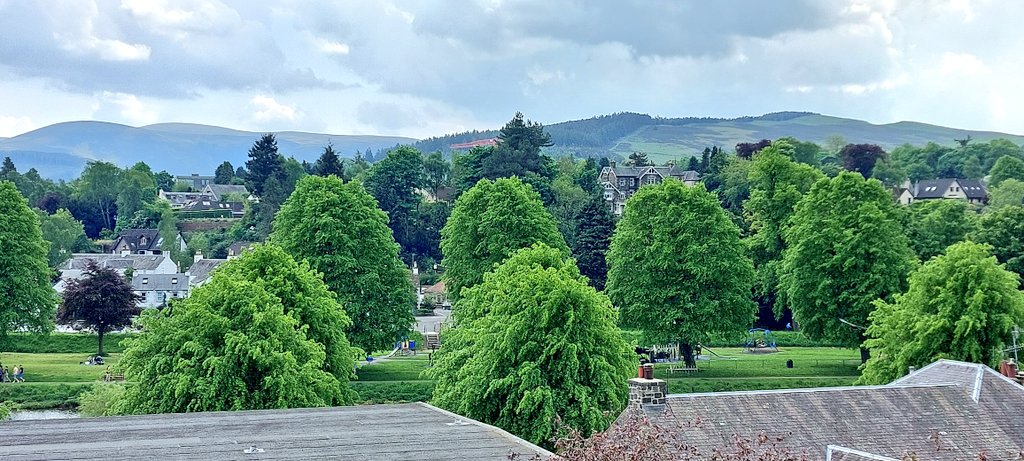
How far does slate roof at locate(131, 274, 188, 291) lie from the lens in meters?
107

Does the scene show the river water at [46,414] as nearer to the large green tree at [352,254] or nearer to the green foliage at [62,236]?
the large green tree at [352,254]

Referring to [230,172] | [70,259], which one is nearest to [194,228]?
[70,259]

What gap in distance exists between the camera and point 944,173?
18200 cm

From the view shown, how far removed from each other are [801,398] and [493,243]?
3548 cm

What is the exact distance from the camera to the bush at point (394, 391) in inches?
2266

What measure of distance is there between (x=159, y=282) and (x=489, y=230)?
5160 centimetres

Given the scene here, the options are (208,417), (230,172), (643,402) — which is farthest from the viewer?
(230,172)

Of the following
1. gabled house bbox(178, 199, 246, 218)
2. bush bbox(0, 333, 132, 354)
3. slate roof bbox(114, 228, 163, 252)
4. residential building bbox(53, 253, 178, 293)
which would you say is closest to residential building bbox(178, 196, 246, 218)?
gabled house bbox(178, 199, 246, 218)

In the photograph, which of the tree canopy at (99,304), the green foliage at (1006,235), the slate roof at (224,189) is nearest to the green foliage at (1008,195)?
the green foliage at (1006,235)

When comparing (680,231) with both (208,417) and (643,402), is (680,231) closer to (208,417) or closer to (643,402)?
(643,402)

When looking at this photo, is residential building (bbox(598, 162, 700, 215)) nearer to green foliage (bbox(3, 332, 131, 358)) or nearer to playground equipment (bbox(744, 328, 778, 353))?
playground equipment (bbox(744, 328, 778, 353))

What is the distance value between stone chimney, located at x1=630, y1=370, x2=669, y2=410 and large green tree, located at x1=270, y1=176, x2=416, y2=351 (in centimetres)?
3268

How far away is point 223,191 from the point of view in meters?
179

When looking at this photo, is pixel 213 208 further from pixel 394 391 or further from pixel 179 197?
pixel 394 391
